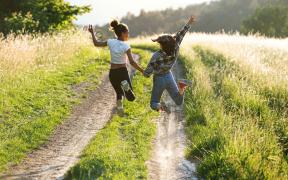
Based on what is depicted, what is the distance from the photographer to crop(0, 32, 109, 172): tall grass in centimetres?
952

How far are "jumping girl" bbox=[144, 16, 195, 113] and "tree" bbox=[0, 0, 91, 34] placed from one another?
10417 mm

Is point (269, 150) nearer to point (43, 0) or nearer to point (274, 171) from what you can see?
point (274, 171)

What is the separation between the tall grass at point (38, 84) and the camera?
9.52m

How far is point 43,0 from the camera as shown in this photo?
64.0 ft

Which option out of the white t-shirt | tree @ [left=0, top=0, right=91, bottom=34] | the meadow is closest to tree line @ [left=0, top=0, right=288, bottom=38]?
tree @ [left=0, top=0, right=91, bottom=34]

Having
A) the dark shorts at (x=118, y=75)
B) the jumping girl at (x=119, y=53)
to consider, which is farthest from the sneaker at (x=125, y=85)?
the dark shorts at (x=118, y=75)

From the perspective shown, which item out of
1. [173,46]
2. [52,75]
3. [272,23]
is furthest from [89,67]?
[272,23]

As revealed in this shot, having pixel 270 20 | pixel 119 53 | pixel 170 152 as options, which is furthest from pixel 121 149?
pixel 270 20

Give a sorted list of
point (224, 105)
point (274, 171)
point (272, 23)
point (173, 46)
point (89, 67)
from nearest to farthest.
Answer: point (274, 171)
point (173, 46)
point (224, 105)
point (89, 67)
point (272, 23)

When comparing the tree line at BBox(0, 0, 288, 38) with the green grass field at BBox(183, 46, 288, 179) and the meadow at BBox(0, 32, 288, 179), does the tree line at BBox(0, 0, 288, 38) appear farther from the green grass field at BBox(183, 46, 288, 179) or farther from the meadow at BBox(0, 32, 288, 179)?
the green grass field at BBox(183, 46, 288, 179)

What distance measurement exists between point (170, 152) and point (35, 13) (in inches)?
485

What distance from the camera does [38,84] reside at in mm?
13500

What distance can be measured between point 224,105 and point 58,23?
11558 mm

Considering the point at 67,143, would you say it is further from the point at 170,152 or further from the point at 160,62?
the point at 160,62
